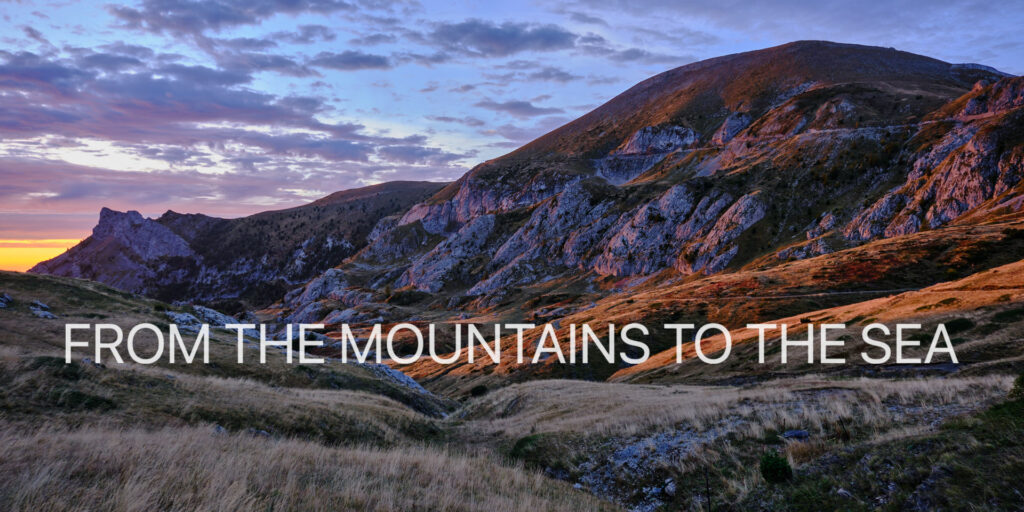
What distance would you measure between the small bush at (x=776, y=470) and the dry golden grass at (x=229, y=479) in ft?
12.6

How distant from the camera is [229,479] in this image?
8305 millimetres

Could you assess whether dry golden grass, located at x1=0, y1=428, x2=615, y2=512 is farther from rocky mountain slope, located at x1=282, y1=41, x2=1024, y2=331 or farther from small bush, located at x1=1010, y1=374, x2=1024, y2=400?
rocky mountain slope, located at x1=282, y1=41, x2=1024, y2=331

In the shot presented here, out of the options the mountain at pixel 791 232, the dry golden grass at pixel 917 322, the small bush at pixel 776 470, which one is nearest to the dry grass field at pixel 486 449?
the small bush at pixel 776 470

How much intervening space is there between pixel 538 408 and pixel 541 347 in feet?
159

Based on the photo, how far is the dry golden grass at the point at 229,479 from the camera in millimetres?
7035

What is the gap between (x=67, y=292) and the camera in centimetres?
5038

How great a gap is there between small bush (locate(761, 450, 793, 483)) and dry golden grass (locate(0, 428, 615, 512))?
151 inches

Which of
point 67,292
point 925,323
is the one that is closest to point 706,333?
point 925,323

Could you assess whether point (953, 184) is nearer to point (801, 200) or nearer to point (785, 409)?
point (801, 200)

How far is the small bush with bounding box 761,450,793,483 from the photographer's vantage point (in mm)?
10906

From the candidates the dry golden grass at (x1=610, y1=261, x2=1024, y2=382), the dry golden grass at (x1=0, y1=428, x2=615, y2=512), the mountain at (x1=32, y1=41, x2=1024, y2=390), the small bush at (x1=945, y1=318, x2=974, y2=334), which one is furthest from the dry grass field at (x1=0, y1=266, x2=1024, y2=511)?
the mountain at (x1=32, y1=41, x2=1024, y2=390)

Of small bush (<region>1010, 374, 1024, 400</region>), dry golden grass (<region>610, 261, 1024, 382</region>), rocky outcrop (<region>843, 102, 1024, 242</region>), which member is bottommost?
dry golden grass (<region>610, 261, 1024, 382</region>)

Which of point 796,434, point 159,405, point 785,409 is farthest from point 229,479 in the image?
point 785,409

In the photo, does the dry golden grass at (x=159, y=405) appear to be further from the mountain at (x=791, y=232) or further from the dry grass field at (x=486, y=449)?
A: the mountain at (x=791, y=232)
